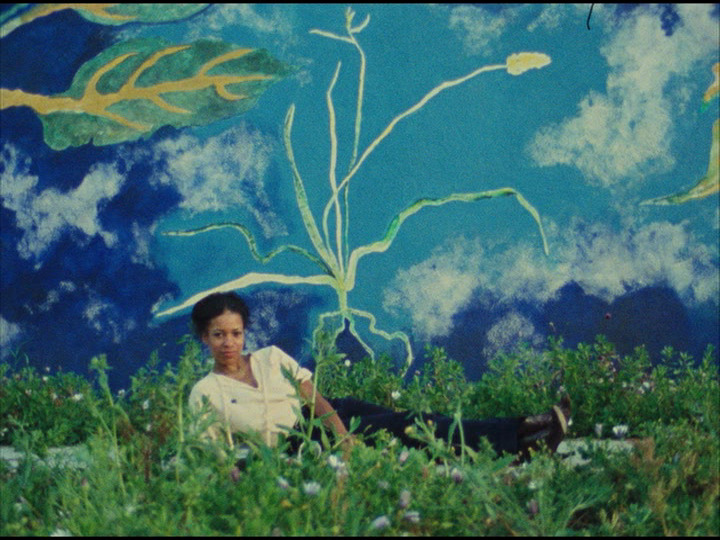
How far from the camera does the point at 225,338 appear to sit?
430 cm

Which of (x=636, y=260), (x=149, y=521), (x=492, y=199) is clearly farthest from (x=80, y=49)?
(x=149, y=521)

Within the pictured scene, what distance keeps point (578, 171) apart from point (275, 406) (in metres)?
2.63

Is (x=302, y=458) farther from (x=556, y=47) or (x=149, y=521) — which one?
(x=556, y=47)

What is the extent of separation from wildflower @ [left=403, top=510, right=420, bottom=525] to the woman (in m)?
1.00

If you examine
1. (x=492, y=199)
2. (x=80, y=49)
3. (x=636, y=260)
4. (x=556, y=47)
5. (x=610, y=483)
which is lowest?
(x=610, y=483)

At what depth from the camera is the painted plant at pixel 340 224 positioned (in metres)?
5.95

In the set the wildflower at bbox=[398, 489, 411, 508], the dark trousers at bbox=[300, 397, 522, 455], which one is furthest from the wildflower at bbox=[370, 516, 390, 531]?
the dark trousers at bbox=[300, 397, 522, 455]

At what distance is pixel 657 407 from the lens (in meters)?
5.16

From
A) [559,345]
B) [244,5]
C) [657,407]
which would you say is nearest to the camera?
[657,407]

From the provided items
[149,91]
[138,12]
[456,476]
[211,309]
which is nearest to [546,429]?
[456,476]

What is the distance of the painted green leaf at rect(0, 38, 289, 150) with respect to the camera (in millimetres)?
6105

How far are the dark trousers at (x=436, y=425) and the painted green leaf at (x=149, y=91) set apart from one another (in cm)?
207

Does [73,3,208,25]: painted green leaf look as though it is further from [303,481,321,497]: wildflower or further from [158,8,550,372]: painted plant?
[303,481,321,497]: wildflower

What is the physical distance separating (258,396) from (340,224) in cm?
206
